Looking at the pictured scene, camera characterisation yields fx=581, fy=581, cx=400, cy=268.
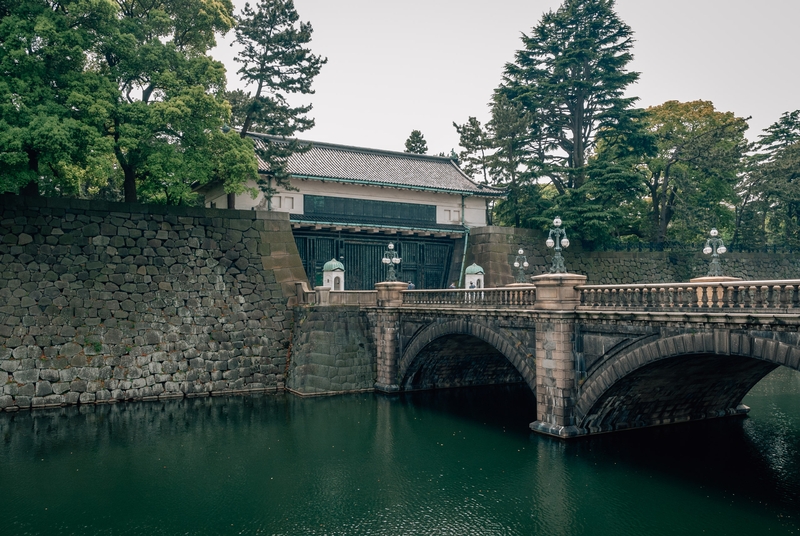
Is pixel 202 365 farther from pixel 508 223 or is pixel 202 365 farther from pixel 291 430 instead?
pixel 508 223

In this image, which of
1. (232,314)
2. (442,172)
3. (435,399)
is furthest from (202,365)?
(442,172)

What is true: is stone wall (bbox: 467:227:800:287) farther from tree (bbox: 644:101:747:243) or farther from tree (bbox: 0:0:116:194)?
tree (bbox: 0:0:116:194)

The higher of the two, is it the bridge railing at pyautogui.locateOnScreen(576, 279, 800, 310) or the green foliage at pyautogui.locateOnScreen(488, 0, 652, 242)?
the green foliage at pyautogui.locateOnScreen(488, 0, 652, 242)

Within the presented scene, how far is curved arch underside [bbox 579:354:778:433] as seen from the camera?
19172mm

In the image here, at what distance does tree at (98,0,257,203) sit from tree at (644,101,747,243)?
106 ft

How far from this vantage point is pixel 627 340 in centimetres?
1836

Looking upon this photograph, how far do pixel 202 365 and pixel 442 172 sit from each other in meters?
23.6

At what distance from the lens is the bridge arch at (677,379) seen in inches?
608

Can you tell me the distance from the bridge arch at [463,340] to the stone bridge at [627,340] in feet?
0.18

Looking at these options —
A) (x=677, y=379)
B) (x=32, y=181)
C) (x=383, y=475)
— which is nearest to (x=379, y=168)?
(x=32, y=181)

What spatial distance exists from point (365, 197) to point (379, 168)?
3.13m

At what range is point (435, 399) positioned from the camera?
2981cm

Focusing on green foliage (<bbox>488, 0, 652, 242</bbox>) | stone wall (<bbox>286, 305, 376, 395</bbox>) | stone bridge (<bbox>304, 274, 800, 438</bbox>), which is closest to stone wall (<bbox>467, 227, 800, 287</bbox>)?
green foliage (<bbox>488, 0, 652, 242</bbox>)

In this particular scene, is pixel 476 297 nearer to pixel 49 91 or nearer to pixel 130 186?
pixel 130 186
